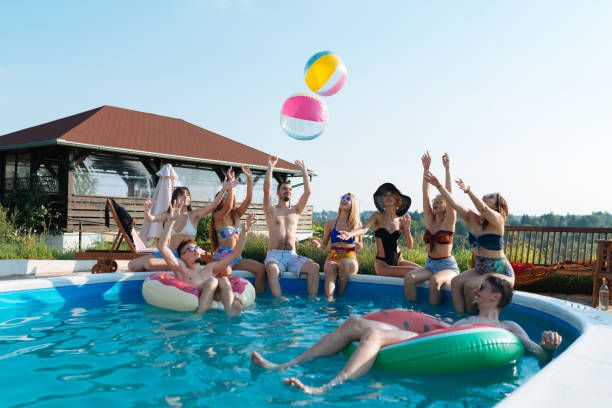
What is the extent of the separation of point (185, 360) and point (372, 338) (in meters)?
1.43

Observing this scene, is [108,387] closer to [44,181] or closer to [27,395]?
[27,395]

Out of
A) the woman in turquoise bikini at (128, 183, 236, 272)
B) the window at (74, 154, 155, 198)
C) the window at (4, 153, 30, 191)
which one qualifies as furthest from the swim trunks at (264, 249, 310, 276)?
the window at (4, 153, 30, 191)

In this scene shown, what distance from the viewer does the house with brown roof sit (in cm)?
1493

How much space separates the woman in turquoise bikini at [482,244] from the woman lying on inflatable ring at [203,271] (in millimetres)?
2338

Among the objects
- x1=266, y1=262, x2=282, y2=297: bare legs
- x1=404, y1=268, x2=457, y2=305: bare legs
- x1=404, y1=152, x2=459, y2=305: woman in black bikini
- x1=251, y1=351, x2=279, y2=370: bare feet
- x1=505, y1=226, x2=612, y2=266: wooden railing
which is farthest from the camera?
x1=505, y1=226, x2=612, y2=266: wooden railing

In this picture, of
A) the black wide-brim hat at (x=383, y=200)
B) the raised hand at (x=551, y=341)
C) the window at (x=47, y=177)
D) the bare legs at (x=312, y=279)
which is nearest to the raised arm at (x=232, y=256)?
the bare legs at (x=312, y=279)

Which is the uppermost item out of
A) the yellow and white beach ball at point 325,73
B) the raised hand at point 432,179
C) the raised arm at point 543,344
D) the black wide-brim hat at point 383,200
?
the yellow and white beach ball at point 325,73

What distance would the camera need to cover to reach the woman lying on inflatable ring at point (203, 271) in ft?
16.9

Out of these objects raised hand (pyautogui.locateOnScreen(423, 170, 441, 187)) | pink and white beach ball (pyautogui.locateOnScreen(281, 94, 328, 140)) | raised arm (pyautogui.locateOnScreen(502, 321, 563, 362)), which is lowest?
raised arm (pyautogui.locateOnScreen(502, 321, 563, 362))

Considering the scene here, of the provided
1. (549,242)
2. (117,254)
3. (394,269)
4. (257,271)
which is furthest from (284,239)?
(549,242)

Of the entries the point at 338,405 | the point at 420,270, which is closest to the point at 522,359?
the point at 338,405

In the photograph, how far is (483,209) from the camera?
15.5ft

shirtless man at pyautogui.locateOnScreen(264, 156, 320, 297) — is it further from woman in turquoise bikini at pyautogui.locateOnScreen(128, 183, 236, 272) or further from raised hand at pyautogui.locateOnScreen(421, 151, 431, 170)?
raised hand at pyautogui.locateOnScreen(421, 151, 431, 170)

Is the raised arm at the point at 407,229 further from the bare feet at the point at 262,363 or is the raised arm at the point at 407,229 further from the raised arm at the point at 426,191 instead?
the bare feet at the point at 262,363
